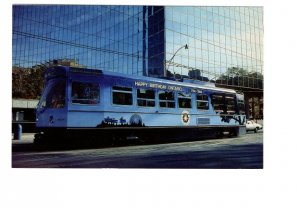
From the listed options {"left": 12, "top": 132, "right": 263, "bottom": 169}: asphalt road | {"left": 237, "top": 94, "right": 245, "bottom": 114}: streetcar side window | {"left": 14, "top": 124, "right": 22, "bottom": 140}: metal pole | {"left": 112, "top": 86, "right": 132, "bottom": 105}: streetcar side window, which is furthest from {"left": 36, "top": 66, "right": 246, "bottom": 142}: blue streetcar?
{"left": 14, "top": 124, "right": 22, "bottom": 140}: metal pole

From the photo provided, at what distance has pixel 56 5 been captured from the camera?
348 inches

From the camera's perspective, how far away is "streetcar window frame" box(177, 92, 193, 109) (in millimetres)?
12469

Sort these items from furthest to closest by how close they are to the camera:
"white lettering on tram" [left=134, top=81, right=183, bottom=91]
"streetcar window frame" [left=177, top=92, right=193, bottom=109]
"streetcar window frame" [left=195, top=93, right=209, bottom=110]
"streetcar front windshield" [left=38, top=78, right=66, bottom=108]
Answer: "streetcar window frame" [left=195, top=93, right=209, bottom=110]
"streetcar window frame" [left=177, top=92, right=193, bottom=109]
"white lettering on tram" [left=134, top=81, right=183, bottom=91]
"streetcar front windshield" [left=38, top=78, right=66, bottom=108]

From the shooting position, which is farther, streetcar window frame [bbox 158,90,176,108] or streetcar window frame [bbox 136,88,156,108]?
streetcar window frame [bbox 158,90,176,108]

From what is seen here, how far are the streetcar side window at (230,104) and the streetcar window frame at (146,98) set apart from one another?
14.8 ft

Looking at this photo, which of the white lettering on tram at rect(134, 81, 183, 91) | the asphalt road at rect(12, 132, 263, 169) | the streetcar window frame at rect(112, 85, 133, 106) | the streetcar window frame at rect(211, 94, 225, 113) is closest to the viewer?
the asphalt road at rect(12, 132, 263, 169)

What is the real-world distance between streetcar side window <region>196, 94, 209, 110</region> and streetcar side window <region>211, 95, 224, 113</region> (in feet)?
1.58

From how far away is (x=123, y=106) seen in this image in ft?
35.1

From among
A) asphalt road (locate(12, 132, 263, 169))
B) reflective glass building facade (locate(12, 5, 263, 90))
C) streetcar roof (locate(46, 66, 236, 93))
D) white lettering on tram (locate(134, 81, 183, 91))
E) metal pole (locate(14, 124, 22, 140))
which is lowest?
asphalt road (locate(12, 132, 263, 169))

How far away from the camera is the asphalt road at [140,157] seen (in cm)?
830

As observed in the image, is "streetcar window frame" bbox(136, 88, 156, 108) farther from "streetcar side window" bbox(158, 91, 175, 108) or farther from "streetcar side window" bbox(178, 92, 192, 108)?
"streetcar side window" bbox(178, 92, 192, 108)
